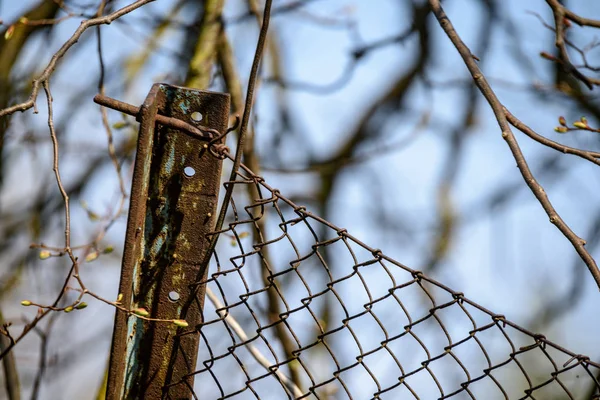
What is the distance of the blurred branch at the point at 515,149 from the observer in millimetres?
1328

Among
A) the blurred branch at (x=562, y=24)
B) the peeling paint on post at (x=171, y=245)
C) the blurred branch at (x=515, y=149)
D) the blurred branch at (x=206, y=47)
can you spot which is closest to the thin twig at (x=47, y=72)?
the peeling paint on post at (x=171, y=245)

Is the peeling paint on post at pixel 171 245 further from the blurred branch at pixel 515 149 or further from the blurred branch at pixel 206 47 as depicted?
the blurred branch at pixel 206 47

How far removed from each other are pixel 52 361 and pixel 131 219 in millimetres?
2108

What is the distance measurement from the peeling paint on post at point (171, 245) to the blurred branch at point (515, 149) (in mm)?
633

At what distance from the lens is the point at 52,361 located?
10.0 ft

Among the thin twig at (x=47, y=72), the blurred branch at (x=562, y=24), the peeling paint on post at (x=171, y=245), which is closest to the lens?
the thin twig at (x=47, y=72)

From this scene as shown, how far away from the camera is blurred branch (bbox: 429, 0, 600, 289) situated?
133 cm

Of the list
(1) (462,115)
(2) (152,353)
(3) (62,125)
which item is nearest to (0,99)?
(3) (62,125)

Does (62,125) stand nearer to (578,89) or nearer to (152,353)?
(152,353)

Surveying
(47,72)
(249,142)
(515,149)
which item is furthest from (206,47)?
(515,149)

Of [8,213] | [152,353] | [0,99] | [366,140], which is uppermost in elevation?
[366,140]

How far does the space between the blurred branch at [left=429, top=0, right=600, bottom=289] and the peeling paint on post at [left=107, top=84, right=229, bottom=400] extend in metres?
0.63

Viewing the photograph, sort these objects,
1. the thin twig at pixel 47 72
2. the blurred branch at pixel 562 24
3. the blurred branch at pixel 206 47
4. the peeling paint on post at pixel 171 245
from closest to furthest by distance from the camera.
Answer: the thin twig at pixel 47 72, the peeling paint on post at pixel 171 245, the blurred branch at pixel 562 24, the blurred branch at pixel 206 47

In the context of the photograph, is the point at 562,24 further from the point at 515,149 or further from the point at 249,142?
the point at 249,142
